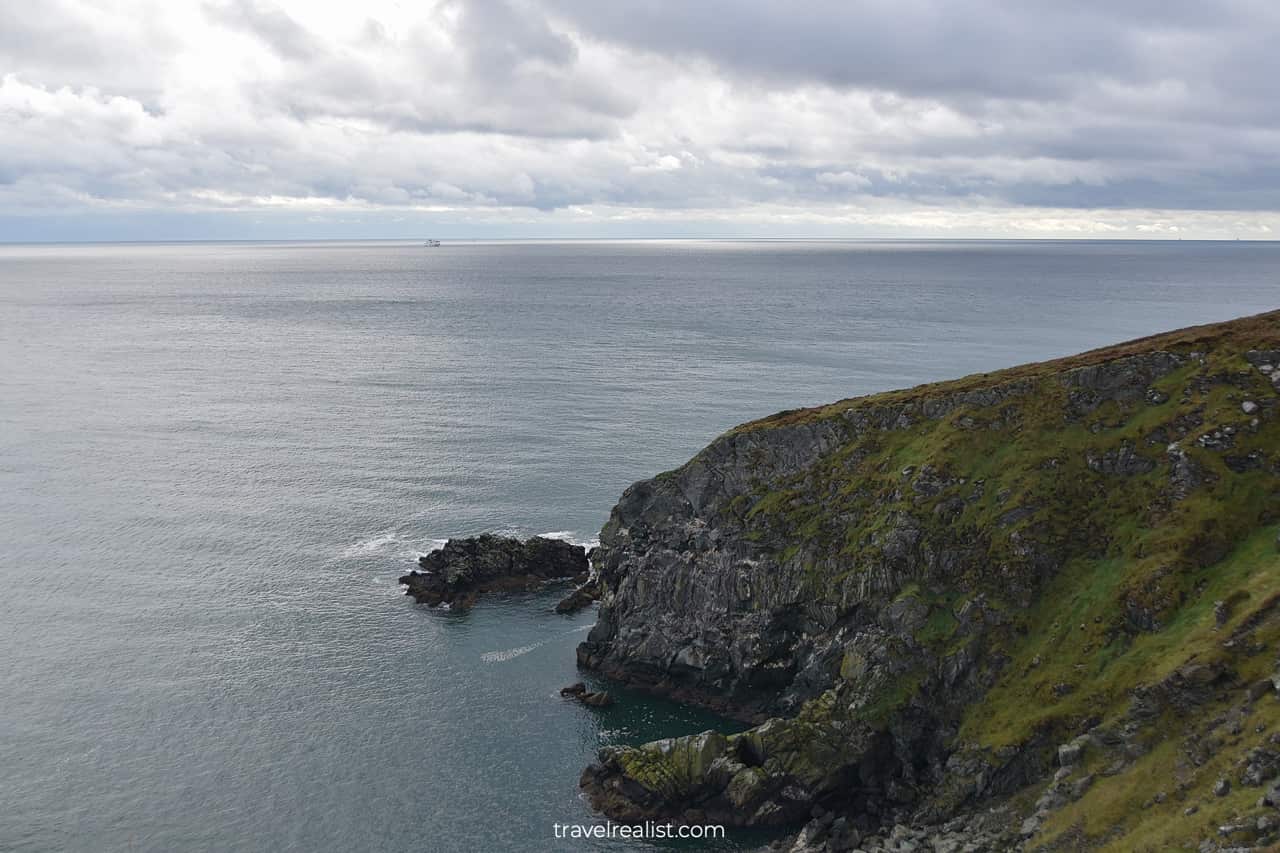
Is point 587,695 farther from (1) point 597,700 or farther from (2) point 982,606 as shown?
(2) point 982,606

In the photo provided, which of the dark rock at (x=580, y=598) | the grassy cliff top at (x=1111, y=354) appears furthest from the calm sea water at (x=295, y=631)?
the grassy cliff top at (x=1111, y=354)

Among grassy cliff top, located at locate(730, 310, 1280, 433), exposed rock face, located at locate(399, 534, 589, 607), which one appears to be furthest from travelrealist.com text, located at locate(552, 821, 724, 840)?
grassy cliff top, located at locate(730, 310, 1280, 433)

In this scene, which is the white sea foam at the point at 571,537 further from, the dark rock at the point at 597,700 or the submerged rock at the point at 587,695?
the dark rock at the point at 597,700

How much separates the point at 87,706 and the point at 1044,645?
6947cm

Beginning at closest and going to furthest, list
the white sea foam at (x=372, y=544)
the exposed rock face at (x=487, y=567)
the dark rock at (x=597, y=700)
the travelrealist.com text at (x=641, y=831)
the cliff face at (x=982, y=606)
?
1. the cliff face at (x=982, y=606)
2. the travelrealist.com text at (x=641, y=831)
3. the dark rock at (x=597, y=700)
4. the exposed rock face at (x=487, y=567)
5. the white sea foam at (x=372, y=544)

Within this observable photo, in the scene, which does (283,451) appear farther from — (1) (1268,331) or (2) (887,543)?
(1) (1268,331)

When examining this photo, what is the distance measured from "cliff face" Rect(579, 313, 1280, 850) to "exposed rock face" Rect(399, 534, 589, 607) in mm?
11840

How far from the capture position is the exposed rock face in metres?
92.4

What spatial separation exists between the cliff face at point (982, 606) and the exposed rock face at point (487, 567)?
11.8 meters

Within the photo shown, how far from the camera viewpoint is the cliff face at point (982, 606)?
52969 mm

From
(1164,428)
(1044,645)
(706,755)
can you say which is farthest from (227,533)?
(1164,428)

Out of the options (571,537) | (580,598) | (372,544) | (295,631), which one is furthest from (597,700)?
(372,544)

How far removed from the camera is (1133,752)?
52375 millimetres

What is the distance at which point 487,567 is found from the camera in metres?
95.3
